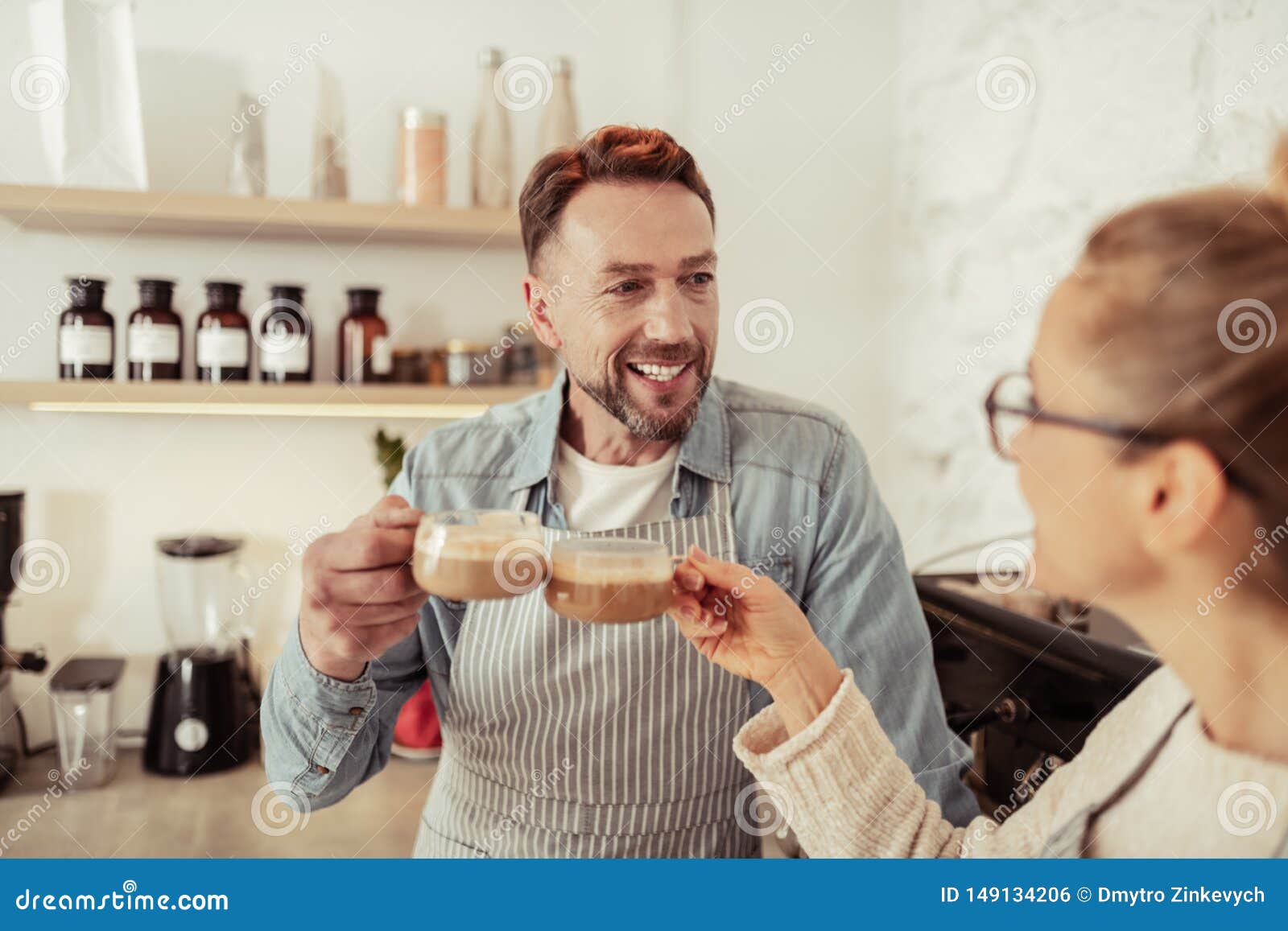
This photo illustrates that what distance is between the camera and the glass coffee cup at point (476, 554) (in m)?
0.76

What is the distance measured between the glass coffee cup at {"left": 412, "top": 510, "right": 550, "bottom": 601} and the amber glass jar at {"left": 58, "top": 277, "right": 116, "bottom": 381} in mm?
835

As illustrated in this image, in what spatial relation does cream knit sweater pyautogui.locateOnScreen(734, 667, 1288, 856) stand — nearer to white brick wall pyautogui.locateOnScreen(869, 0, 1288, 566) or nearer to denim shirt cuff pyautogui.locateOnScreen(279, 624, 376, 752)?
denim shirt cuff pyautogui.locateOnScreen(279, 624, 376, 752)

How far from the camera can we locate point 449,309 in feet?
5.30

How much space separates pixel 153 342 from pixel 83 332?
91 millimetres

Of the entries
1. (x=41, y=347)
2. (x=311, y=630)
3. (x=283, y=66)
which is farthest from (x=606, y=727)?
(x=283, y=66)

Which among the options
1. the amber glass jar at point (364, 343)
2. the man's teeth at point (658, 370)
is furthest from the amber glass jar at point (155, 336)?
the man's teeth at point (658, 370)

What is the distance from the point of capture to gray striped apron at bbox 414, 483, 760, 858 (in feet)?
3.28

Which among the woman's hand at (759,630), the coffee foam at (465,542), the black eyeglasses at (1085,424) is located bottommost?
the woman's hand at (759,630)

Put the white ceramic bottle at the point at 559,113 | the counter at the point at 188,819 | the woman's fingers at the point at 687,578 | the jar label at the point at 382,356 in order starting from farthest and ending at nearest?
the jar label at the point at 382,356
the white ceramic bottle at the point at 559,113
the counter at the point at 188,819
the woman's fingers at the point at 687,578

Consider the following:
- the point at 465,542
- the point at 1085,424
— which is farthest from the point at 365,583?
the point at 1085,424

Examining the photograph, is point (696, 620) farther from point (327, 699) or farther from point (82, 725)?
point (82, 725)

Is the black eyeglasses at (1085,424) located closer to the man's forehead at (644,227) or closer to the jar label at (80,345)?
the man's forehead at (644,227)

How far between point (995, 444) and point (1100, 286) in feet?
1.98

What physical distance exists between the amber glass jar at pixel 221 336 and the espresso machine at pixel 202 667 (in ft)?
0.83
